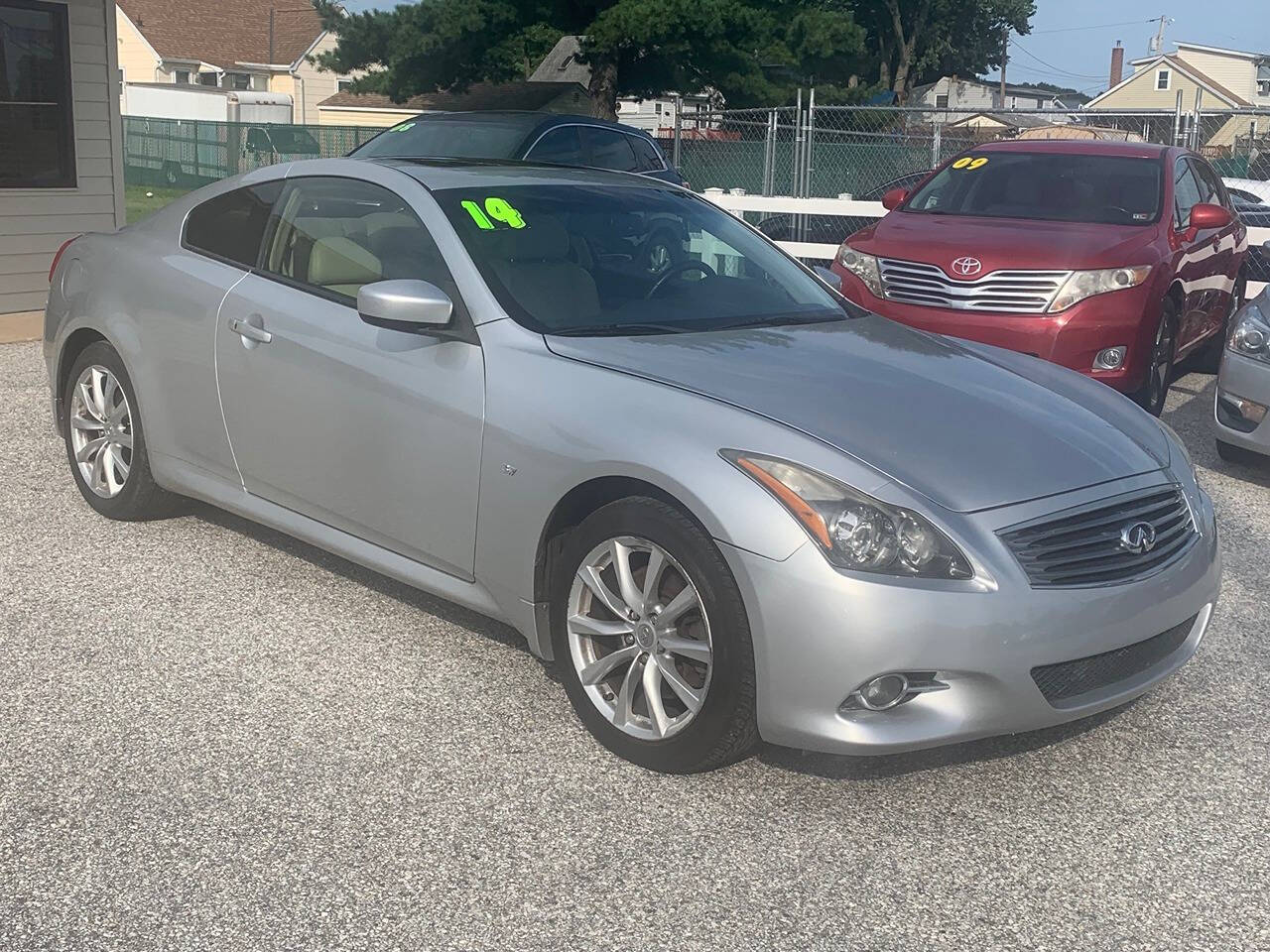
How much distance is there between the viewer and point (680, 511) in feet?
12.3

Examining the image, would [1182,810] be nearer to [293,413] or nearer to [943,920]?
[943,920]

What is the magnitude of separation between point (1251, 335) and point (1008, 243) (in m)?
1.56

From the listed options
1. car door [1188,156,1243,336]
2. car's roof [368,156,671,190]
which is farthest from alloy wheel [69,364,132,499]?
car door [1188,156,1243,336]

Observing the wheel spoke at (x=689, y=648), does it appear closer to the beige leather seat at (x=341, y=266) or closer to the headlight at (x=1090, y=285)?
the beige leather seat at (x=341, y=266)

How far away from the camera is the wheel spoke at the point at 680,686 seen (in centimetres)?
376

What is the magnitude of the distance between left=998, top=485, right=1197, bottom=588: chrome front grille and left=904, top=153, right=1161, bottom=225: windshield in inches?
215

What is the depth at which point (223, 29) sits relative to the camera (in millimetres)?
61125

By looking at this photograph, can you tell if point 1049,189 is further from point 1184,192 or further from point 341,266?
point 341,266

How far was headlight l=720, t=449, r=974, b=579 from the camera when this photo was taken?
139 inches

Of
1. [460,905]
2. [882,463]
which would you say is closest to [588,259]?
[882,463]

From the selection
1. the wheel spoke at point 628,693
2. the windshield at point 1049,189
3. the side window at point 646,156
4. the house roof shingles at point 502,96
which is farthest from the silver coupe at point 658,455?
the house roof shingles at point 502,96

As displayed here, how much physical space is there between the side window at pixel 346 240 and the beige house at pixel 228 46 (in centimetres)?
5399

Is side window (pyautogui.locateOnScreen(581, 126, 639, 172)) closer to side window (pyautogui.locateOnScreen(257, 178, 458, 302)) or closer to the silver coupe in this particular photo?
the silver coupe

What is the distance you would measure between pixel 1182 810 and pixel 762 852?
1150 millimetres
